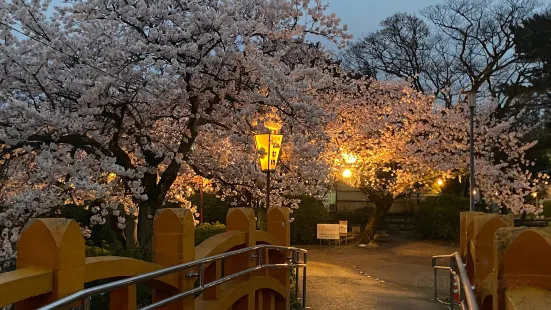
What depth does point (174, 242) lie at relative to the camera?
13.7 feet

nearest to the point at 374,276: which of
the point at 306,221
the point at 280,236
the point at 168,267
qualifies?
the point at 306,221

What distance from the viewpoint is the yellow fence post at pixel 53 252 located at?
2773 millimetres

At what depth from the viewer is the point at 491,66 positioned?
26.0 meters

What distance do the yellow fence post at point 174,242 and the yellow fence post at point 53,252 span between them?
51.5 inches

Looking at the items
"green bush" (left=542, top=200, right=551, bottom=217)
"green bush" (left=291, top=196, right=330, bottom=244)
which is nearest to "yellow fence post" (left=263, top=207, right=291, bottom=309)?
"green bush" (left=291, top=196, right=330, bottom=244)

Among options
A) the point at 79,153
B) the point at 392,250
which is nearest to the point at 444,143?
the point at 392,250

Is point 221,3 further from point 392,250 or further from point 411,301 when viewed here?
point 392,250

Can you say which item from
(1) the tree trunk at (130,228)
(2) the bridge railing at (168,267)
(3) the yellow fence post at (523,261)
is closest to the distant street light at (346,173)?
(1) the tree trunk at (130,228)

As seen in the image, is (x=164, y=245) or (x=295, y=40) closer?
(x=164, y=245)

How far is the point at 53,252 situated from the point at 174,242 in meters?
1.47

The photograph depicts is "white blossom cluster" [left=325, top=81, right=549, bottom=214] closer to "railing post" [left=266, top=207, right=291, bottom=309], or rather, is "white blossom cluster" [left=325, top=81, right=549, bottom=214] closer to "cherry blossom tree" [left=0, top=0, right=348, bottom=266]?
"cherry blossom tree" [left=0, top=0, right=348, bottom=266]

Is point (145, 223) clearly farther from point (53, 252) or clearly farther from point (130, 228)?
point (53, 252)

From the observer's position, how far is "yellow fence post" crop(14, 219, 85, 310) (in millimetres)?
2773

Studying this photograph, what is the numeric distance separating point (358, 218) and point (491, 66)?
34.7 feet
